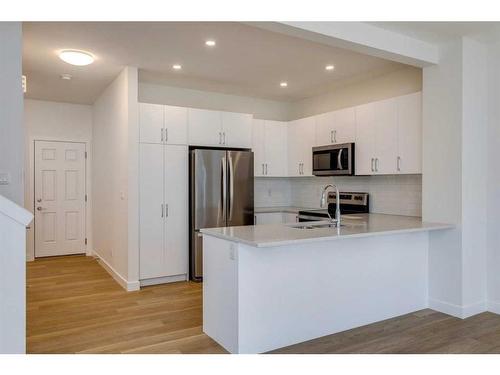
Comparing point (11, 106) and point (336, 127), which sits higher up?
point (336, 127)

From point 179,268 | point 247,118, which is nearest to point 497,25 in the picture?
point 247,118

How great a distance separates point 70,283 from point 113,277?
0.52 m

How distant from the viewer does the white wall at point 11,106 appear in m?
2.67

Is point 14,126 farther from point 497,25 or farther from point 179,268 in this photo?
point 497,25

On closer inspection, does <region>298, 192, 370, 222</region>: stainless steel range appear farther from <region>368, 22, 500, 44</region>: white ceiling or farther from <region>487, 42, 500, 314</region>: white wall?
<region>368, 22, 500, 44</region>: white ceiling

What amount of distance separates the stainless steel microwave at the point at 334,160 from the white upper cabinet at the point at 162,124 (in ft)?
5.74

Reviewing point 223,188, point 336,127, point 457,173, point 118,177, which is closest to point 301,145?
point 336,127

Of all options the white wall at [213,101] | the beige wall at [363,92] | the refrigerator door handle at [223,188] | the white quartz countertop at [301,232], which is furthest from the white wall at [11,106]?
the beige wall at [363,92]

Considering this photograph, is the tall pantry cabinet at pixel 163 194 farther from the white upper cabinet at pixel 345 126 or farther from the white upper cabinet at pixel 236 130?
the white upper cabinet at pixel 345 126

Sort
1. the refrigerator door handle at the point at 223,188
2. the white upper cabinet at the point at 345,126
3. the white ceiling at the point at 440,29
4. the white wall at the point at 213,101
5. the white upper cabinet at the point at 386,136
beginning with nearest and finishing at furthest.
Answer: the white ceiling at the point at 440,29
the white upper cabinet at the point at 386,136
the white upper cabinet at the point at 345,126
the refrigerator door handle at the point at 223,188
the white wall at the point at 213,101

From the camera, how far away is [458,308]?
3438 millimetres

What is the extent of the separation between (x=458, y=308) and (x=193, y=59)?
3.55 metres

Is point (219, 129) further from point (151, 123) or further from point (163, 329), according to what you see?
point (163, 329)

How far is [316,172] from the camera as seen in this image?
5117mm
